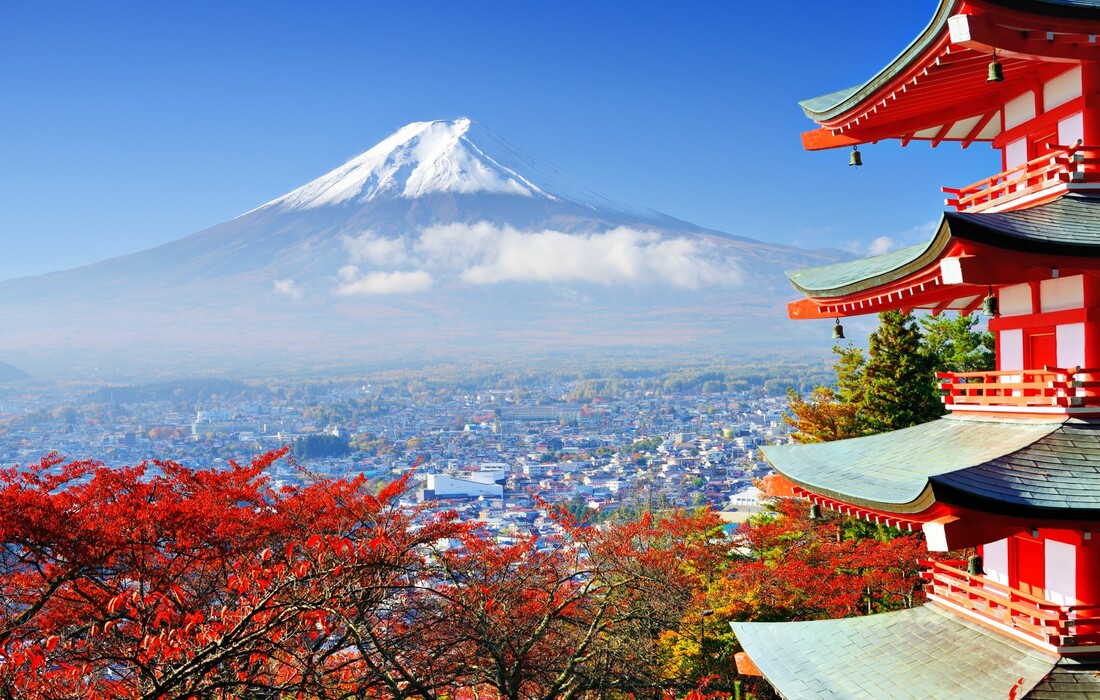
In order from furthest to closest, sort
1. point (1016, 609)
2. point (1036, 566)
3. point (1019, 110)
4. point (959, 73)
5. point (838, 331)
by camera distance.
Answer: point (838, 331), point (1019, 110), point (959, 73), point (1036, 566), point (1016, 609)

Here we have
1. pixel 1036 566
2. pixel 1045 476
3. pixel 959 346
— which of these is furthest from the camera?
pixel 959 346

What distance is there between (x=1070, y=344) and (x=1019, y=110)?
1792 mm

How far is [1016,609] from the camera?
5.96 metres

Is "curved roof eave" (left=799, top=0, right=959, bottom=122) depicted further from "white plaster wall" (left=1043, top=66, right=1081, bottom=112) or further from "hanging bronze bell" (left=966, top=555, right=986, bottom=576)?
"hanging bronze bell" (left=966, top=555, right=986, bottom=576)

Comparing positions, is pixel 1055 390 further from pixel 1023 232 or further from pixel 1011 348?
pixel 1023 232

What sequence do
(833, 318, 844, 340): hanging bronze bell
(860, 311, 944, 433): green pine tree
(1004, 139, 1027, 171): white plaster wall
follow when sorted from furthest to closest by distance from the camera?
1. (860, 311, 944, 433): green pine tree
2. (833, 318, 844, 340): hanging bronze bell
3. (1004, 139, 1027, 171): white plaster wall

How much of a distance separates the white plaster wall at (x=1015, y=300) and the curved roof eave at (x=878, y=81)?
169cm

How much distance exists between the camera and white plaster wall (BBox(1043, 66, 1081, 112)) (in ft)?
19.8

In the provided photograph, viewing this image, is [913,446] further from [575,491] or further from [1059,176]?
[575,491]

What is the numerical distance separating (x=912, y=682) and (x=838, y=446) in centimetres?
186

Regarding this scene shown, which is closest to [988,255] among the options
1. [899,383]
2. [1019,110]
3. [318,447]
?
[1019,110]

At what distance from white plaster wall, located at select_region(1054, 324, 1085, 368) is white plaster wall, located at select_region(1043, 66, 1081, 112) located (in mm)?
1475

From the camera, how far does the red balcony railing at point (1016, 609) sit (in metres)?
5.66

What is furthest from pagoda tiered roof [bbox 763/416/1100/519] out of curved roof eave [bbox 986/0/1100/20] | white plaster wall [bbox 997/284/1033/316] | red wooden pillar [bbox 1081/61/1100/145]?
curved roof eave [bbox 986/0/1100/20]
